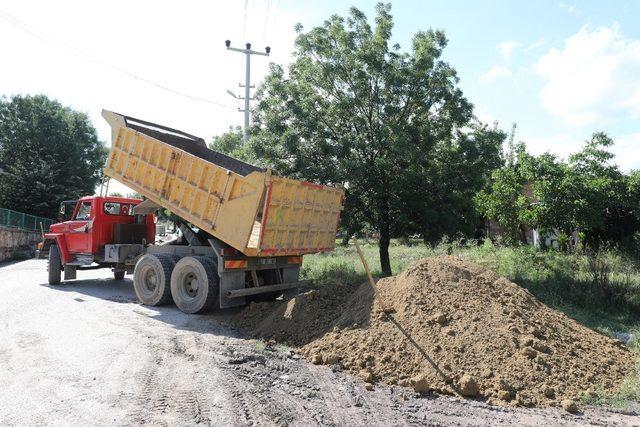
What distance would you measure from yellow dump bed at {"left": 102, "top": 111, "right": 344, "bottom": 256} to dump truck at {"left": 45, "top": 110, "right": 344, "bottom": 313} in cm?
2

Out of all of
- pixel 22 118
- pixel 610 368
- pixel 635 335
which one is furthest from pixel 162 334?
pixel 22 118

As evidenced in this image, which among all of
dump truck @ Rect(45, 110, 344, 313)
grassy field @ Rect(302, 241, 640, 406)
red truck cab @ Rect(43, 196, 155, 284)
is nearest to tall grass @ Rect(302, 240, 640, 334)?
grassy field @ Rect(302, 241, 640, 406)

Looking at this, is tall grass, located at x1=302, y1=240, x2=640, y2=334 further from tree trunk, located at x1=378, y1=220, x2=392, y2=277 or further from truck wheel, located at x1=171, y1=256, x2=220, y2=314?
truck wheel, located at x1=171, y1=256, x2=220, y2=314

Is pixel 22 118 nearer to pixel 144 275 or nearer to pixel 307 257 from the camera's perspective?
pixel 307 257

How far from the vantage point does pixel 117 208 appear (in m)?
12.9

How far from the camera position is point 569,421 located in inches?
185

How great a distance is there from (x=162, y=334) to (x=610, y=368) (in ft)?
20.4

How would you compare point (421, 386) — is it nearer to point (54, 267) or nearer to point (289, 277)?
point (289, 277)

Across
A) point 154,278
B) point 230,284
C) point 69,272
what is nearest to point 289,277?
point 230,284

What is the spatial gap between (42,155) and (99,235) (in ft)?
90.6

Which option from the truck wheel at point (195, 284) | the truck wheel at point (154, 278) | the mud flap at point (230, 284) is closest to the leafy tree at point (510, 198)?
the mud flap at point (230, 284)

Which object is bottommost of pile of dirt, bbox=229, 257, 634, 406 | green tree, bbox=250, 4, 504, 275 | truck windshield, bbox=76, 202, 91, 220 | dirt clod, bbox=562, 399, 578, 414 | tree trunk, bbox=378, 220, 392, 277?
dirt clod, bbox=562, 399, 578, 414

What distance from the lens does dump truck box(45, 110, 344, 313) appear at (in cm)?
864

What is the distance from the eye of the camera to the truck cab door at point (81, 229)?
12.7 metres
